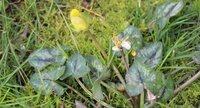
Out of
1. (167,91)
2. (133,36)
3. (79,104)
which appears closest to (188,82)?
(167,91)

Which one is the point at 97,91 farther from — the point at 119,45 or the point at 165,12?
the point at 165,12

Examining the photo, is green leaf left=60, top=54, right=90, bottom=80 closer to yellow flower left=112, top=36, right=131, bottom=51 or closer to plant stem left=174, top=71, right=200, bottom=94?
yellow flower left=112, top=36, right=131, bottom=51

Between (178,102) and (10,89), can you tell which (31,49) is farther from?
(178,102)

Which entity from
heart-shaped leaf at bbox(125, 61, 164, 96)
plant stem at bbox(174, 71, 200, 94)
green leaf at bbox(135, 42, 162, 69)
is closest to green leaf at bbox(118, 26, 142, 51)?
green leaf at bbox(135, 42, 162, 69)

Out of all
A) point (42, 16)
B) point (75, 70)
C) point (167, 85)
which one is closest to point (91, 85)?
point (75, 70)

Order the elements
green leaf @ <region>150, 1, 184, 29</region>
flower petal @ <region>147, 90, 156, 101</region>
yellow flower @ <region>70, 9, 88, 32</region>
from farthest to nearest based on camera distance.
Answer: green leaf @ <region>150, 1, 184, 29</region> < flower petal @ <region>147, 90, 156, 101</region> < yellow flower @ <region>70, 9, 88, 32</region>

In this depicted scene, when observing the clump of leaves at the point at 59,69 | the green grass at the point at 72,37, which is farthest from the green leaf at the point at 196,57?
the clump of leaves at the point at 59,69
